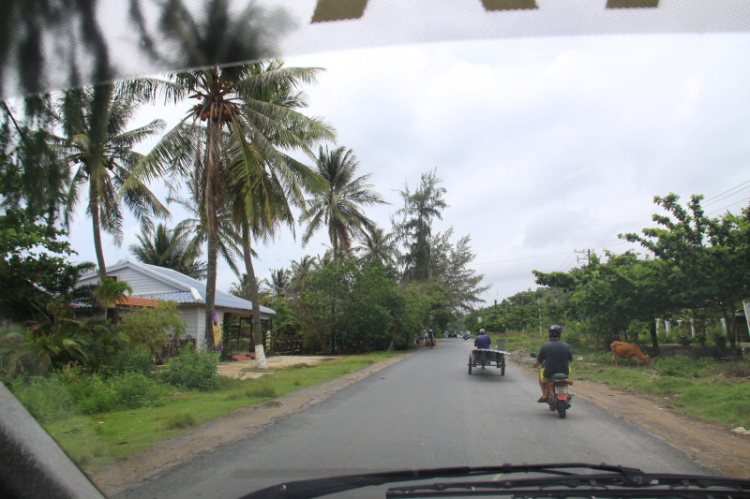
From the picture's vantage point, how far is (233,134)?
16.3 meters

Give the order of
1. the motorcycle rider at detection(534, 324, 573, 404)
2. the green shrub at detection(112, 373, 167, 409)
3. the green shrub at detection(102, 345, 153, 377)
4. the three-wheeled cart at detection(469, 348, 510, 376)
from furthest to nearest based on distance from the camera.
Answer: the three-wheeled cart at detection(469, 348, 510, 376)
the green shrub at detection(102, 345, 153, 377)
the green shrub at detection(112, 373, 167, 409)
the motorcycle rider at detection(534, 324, 573, 404)

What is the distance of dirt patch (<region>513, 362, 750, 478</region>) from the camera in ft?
17.7

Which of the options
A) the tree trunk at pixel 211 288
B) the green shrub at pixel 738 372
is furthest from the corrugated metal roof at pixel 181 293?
the green shrub at pixel 738 372

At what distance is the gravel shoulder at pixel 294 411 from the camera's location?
497 cm

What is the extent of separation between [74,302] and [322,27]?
11155 millimetres

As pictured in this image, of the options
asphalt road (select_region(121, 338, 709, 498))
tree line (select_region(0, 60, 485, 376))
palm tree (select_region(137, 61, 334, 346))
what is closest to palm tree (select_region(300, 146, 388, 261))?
tree line (select_region(0, 60, 485, 376))

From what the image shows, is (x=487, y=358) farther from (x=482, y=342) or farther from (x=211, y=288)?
(x=211, y=288)

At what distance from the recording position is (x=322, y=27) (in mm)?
3725

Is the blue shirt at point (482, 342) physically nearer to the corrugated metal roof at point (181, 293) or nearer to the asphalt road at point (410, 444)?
the asphalt road at point (410, 444)

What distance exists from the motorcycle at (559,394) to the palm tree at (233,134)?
31.5ft

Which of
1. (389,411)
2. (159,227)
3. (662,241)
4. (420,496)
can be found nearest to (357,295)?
(159,227)

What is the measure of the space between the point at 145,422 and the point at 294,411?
2.26 meters

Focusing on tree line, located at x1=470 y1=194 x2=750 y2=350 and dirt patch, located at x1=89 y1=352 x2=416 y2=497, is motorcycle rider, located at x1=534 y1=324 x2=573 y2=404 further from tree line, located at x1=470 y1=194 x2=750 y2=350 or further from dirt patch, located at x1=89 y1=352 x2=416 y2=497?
tree line, located at x1=470 y1=194 x2=750 y2=350

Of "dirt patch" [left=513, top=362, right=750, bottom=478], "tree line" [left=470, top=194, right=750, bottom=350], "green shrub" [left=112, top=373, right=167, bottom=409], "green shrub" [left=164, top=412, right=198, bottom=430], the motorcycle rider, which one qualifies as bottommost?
"dirt patch" [left=513, top=362, right=750, bottom=478]
